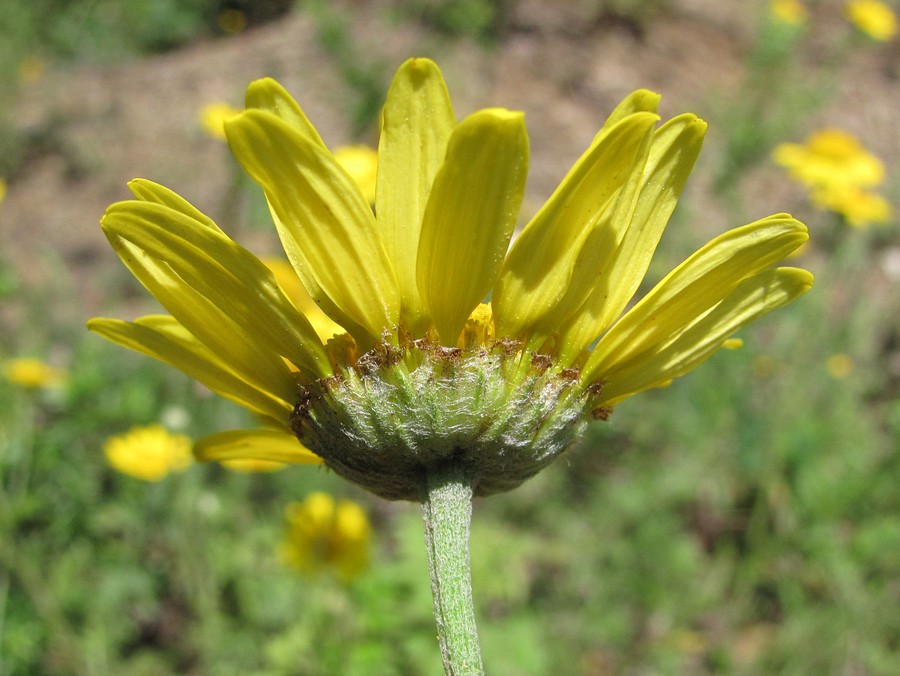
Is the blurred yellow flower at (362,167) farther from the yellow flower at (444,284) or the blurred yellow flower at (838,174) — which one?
the yellow flower at (444,284)

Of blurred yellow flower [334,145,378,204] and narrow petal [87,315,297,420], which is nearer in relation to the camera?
narrow petal [87,315,297,420]

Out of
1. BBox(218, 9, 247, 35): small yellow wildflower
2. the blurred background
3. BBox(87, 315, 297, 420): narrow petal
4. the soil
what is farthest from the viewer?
BBox(218, 9, 247, 35): small yellow wildflower

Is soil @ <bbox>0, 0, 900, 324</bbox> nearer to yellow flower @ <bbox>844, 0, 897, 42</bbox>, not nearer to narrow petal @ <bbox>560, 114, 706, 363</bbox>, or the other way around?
yellow flower @ <bbox>844, 0, 897, 42</bbox>

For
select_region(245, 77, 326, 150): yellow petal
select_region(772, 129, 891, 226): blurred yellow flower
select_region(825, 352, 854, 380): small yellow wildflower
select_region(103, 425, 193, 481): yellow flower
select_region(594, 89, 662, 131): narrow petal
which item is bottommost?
select_region(594, 89, 662, 131): narrow petal

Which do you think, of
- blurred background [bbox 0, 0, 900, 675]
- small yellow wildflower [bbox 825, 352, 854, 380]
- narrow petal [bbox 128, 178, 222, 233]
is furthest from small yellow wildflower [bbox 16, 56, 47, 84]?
narrow petal [bbox 128, 178, 222, 233]

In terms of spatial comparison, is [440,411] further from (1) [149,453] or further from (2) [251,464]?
(1) [149,453]

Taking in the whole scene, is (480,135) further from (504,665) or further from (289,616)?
(289,616)

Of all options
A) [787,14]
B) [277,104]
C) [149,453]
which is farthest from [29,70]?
[277,104]
